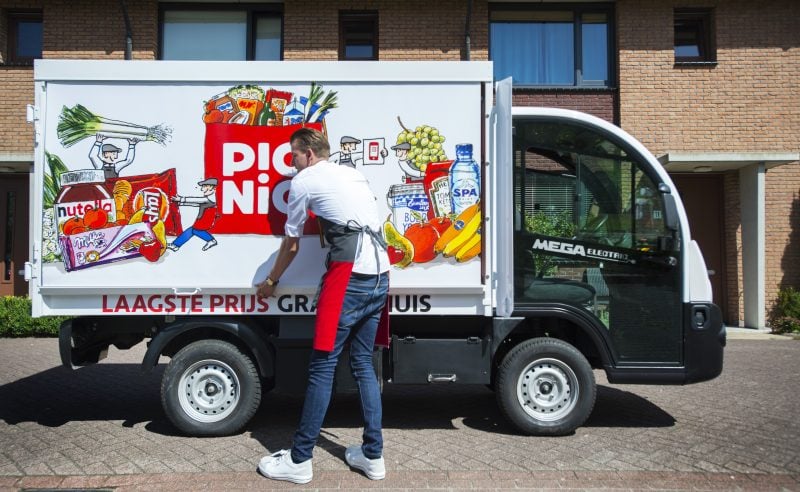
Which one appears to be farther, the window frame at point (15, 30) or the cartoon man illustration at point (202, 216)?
the window frame at point (15, 30)

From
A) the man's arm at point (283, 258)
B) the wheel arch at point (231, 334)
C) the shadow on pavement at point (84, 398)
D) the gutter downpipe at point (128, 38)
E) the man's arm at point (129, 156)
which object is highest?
the gutter downpipe at point (128, 38)

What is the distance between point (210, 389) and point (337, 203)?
187 cm

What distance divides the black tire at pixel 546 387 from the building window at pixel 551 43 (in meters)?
7.53

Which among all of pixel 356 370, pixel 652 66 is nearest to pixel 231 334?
pixel 356 370

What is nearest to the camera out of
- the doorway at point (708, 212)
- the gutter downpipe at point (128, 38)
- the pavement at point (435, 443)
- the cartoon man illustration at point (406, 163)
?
the pavement at point (435, 443)

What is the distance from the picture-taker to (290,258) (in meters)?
4.02

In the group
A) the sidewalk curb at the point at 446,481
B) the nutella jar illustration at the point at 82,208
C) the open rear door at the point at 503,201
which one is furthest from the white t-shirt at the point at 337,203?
the nutella jar illustration at the point at 82,208

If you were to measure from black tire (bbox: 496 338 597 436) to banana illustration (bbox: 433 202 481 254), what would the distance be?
0.98m

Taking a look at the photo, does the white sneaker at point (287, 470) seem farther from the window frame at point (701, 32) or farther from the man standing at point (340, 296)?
the window frame at point (701, 32)

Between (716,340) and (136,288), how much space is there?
14.3ft

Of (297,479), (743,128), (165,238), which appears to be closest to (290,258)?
(165,238)

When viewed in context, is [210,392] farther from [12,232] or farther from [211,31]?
[12,232]

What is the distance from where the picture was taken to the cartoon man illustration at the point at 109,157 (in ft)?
14.2

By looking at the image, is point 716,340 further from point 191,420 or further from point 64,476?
point 64,476
